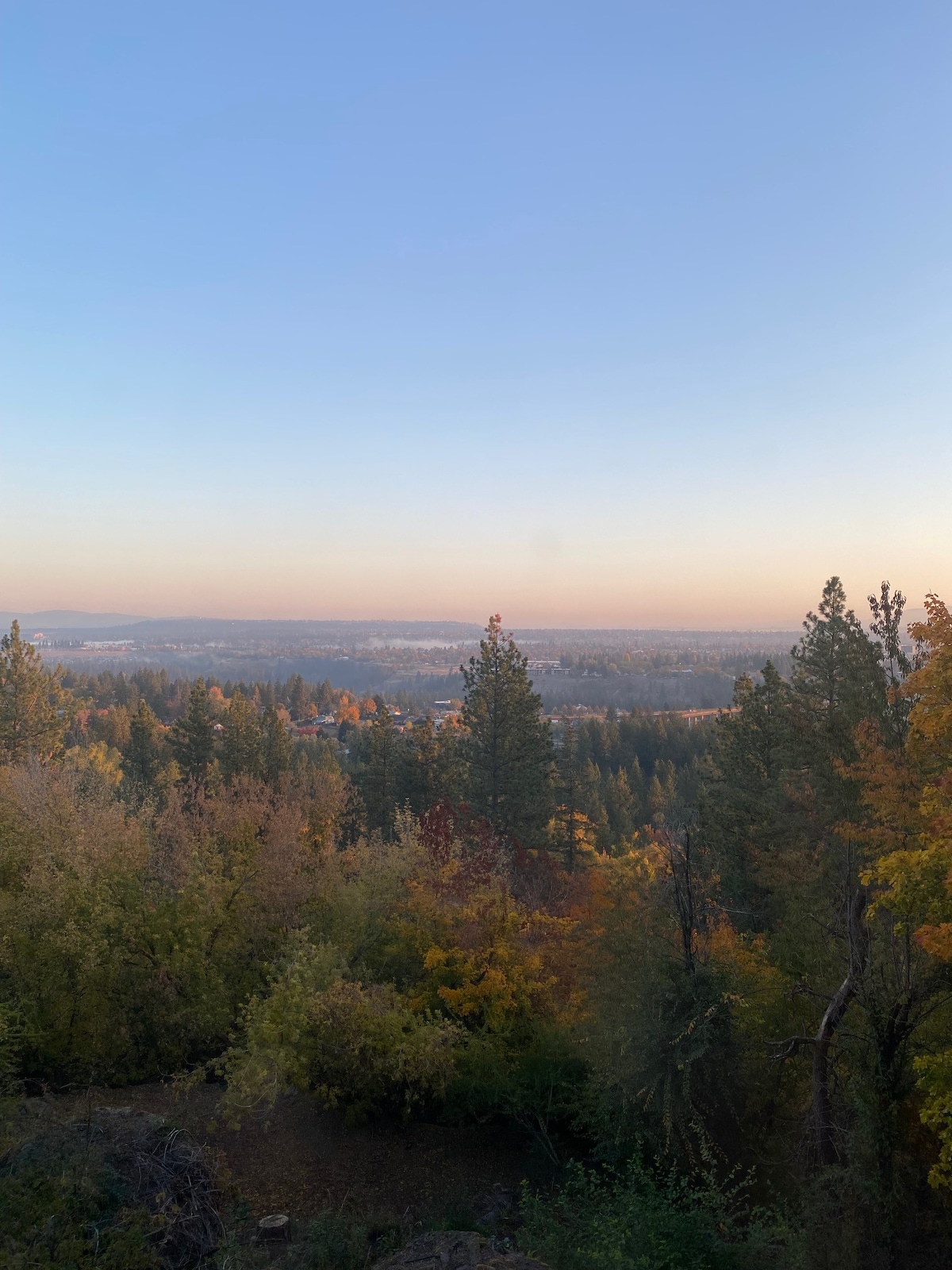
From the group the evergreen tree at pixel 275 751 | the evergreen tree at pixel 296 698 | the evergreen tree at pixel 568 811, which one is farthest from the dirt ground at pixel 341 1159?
the evergreen tree at pixel 296 698

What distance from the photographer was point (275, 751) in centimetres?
4488

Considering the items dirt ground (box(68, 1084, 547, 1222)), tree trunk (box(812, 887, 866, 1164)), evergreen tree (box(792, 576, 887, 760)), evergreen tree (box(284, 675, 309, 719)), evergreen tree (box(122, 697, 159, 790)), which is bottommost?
evergreen tree (box(284, 675, 309, 719))

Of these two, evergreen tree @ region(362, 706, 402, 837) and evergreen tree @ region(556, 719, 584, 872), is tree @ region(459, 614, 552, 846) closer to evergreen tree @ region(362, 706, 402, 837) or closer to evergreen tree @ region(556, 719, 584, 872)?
evergreen tree @ region(556, 719, 584, 872)

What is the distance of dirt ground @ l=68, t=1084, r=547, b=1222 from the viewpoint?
11.9m

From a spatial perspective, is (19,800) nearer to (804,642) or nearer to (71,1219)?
(71,1219)

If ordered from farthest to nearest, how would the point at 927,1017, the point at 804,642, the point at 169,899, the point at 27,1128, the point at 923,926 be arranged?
the point at 804,642 → the point at 169,899 → the point at 27,1128 → the point at 927,1017 → the point at 923,926

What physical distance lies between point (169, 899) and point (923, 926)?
15.3 metres

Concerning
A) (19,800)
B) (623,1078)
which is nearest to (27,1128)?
(623,1078)

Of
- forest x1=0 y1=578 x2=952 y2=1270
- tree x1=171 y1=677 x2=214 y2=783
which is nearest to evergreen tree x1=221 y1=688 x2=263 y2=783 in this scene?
tree x1=171 y1=677 x2=214 y2=783

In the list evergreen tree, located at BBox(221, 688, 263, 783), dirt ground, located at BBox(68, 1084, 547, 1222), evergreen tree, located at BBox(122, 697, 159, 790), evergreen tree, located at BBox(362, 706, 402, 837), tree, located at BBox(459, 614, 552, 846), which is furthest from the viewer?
evergreen tree, located at BBox(122, 697, 159, 790)

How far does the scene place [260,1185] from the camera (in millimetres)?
12188

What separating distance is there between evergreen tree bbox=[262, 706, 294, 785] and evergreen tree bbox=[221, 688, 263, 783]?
69 centimetres

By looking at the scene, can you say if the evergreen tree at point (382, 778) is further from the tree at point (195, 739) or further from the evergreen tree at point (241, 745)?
the tree at point (195, 739)

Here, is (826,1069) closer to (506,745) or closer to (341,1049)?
(341,1049)
